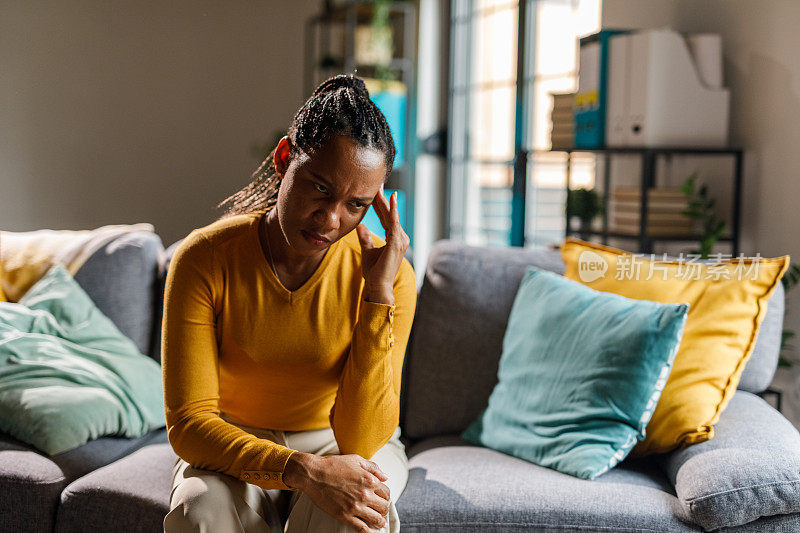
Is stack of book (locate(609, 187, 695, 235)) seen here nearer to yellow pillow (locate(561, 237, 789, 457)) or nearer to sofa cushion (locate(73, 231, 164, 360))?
yellow pillow (locate(561, 237, 789, 457))

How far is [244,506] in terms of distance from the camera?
4.34 feet

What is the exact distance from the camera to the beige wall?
5.23m

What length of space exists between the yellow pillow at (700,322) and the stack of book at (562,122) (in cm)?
119

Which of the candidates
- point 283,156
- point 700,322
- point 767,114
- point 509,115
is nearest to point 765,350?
point 700,322

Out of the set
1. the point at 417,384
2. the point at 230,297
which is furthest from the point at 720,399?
the point at 230,297

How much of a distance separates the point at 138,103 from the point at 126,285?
3.58 metres

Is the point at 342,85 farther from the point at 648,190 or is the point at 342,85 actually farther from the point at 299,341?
the point at 648,190

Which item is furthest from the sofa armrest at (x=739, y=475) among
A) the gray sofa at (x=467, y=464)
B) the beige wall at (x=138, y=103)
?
the beige wall at (x=138, y=103)

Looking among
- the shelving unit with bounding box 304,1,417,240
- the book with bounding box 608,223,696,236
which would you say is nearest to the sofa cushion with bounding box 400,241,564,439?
the book with bounding box 608,223,696,236

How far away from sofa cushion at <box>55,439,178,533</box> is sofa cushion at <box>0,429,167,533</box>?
0.03 metres

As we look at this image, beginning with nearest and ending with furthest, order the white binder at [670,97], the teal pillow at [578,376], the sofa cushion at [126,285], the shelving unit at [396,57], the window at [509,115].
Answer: the teal pillow at [578,376], the sofa cushion at [126,285], the white binder at [670,97], the window at [509,115], the shelving unit at [396,57]

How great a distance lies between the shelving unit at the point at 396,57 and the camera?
4531 millimetres

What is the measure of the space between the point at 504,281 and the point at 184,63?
13.4ft

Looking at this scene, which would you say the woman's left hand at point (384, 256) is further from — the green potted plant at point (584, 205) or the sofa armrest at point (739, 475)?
the green potted plant at point (584, 205)
